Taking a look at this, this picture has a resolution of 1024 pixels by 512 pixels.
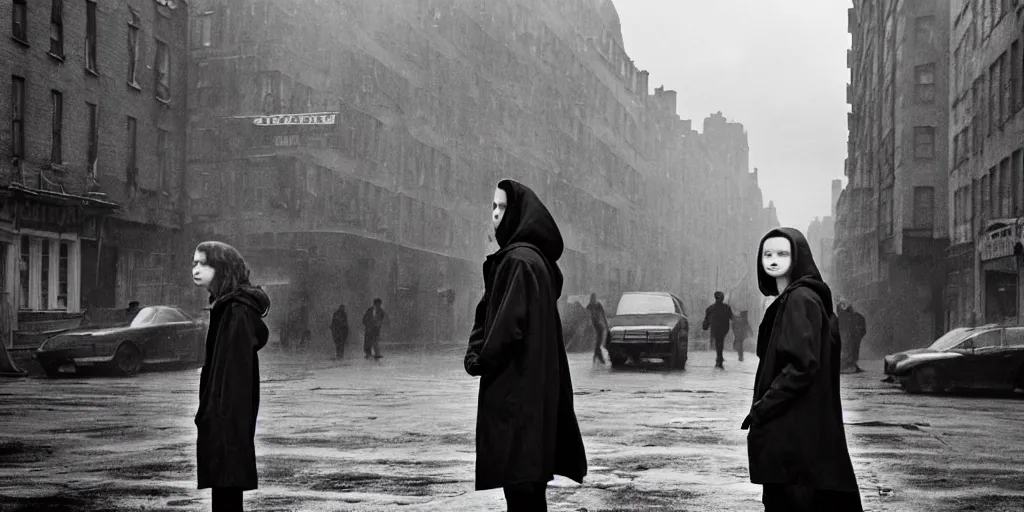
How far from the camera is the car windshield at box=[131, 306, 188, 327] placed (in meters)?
25.0

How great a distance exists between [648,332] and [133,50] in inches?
768

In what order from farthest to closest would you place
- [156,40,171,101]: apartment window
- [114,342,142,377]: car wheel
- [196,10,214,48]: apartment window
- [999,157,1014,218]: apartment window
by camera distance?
1. [196,10,214,48]: apartment window
2. [156,40,171,101]: apartment window
3. [999,157,1014,218]: apartment window
4. [114,342,142,377]: car wheel

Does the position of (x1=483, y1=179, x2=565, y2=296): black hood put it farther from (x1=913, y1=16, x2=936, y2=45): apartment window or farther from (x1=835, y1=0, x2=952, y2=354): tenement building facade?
(x1=913, y1=16, x2=936, y2=45): apartment window

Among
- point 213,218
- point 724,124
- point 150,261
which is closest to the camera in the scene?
point 150,261

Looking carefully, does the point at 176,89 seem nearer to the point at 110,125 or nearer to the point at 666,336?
the point at 110,125

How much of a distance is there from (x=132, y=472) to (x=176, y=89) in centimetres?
3309

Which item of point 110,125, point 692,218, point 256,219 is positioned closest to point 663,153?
point 692,218

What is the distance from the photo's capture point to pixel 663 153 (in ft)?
373

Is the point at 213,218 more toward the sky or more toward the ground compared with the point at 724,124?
more toward the ground

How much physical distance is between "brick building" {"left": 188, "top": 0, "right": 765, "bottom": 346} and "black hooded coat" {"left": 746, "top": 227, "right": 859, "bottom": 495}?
35014mm

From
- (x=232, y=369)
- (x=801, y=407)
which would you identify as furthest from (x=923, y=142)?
(x=232, y=369)

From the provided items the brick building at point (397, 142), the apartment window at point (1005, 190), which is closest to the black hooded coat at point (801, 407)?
the apartment window at point (1005, 190)

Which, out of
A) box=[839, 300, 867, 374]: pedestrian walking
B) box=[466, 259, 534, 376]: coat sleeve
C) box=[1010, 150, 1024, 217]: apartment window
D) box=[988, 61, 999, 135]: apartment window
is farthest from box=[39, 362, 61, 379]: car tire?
box=[988, 61, 999, 135]: apartment window

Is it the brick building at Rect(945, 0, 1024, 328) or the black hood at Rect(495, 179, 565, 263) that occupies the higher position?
the brick building at Rect(945, 0, 1024, 328)
